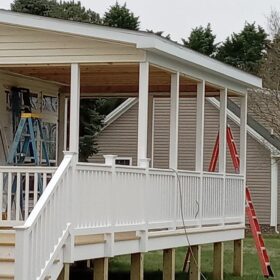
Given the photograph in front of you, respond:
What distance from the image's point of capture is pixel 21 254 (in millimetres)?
9609

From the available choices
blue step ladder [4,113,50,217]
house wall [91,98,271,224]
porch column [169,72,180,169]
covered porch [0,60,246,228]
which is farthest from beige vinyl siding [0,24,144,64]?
house wall [91,98,271,224]

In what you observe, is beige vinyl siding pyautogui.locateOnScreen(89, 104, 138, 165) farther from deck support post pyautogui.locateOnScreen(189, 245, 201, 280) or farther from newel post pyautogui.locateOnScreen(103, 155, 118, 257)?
newel post pyautogui.locateOnScreen(103, 155, 118, 257)

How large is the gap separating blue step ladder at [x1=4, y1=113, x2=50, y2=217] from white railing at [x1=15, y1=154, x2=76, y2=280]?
12.1 feet

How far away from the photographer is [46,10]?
127 feet

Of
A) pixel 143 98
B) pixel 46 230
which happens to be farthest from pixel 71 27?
pixel 46 230

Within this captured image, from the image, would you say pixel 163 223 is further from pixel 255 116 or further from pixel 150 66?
pixel 255 116

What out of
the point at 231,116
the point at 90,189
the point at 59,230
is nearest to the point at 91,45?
the point at 90,189

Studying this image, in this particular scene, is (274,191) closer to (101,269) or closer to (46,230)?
(101,269)

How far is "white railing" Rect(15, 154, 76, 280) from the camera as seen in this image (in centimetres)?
966

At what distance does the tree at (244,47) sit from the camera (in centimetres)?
5116

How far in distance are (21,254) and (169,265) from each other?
6.27m

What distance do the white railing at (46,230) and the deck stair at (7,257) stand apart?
532 mm

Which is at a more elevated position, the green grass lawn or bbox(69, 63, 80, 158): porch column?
bbox(69, 63, 80, 158): porch column

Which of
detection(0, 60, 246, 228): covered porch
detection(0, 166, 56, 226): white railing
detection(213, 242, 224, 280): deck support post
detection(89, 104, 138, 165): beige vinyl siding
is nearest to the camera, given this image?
detection(0, 166, 56, 226): white railing
